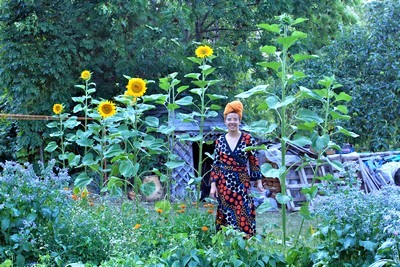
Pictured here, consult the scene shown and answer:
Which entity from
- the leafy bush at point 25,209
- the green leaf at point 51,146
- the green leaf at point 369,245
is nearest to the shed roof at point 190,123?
the green leaf at point 51,146

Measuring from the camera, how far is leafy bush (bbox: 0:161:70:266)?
377 centimetres

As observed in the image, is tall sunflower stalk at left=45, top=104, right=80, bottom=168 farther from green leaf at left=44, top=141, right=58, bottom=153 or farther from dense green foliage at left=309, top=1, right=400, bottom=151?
dense green foliage at left=309, top=1, right=400, bottom=151

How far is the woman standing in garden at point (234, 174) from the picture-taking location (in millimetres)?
5172

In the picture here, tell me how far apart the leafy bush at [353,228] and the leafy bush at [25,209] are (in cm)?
178

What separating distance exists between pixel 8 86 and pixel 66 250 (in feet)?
23.5

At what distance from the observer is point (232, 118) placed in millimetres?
5180

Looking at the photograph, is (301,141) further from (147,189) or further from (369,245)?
(147,189)

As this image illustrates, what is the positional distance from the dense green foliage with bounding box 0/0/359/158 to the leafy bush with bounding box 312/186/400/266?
7079 mm

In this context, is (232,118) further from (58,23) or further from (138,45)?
(58,23)

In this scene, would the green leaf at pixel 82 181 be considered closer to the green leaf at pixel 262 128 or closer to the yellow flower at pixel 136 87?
the yellow flower at pixel 136 87

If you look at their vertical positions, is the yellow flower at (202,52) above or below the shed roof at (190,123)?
above

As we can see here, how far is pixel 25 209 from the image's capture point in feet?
13.1

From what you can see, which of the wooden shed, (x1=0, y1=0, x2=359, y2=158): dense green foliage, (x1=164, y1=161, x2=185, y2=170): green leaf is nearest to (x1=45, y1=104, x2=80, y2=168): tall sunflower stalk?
(x1=164, y1=161, x2=185, y2=170): green leaf

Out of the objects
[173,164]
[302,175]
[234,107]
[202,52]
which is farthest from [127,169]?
[302,175]
